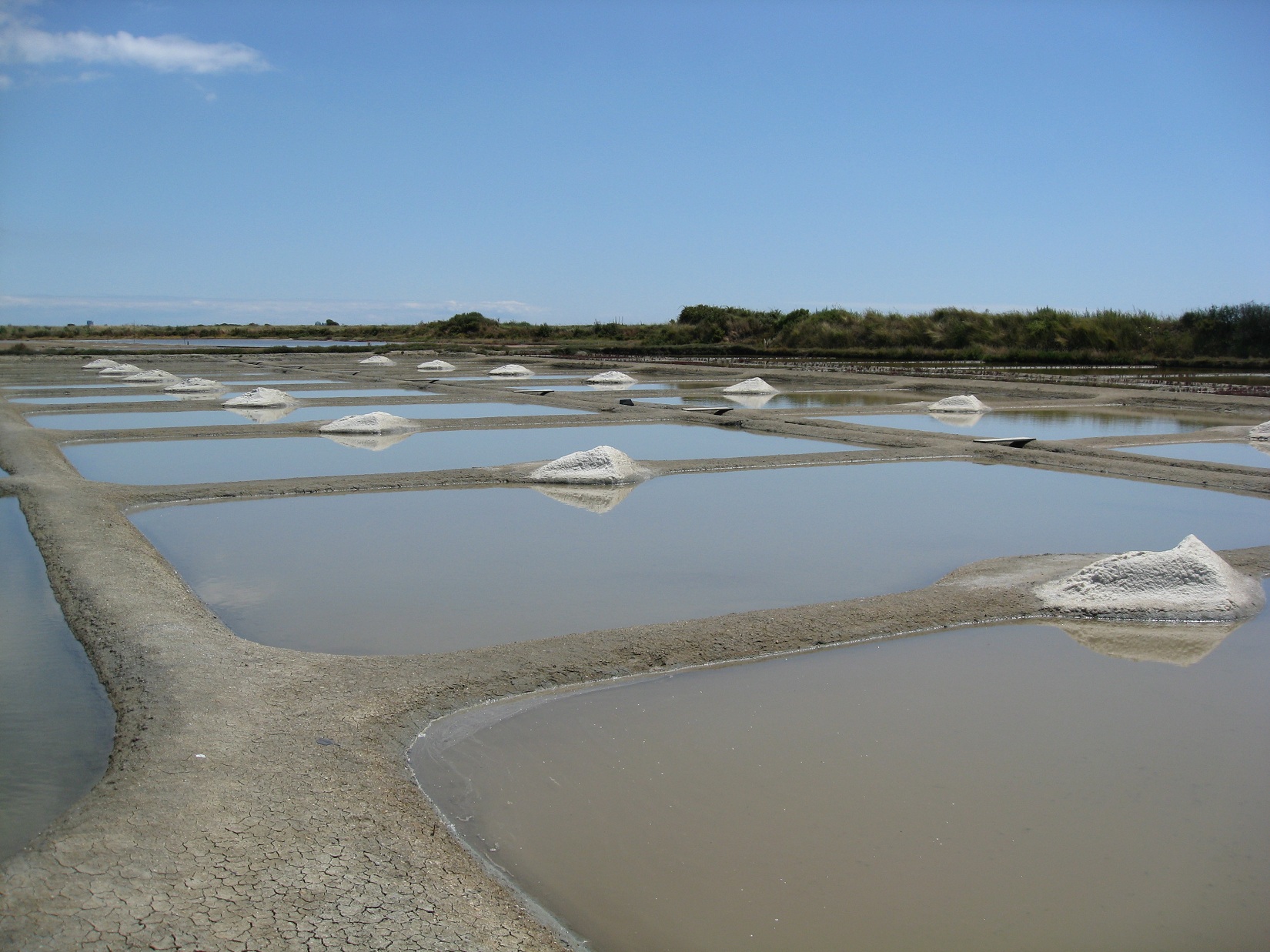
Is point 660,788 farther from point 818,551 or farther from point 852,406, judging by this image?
point 852,406

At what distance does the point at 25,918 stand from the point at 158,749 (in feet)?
2.78

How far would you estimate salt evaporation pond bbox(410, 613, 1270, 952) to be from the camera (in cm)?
229

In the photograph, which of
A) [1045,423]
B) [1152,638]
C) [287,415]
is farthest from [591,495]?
[1045,423]

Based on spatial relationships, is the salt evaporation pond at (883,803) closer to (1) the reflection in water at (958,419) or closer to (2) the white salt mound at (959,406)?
(1) the reflection in water at (958,419)

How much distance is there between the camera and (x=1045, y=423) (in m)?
13.0

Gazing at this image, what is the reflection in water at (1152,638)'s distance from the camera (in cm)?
411

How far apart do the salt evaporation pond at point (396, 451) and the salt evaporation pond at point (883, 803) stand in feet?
18.2

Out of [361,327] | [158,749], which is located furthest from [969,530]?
[361,327]

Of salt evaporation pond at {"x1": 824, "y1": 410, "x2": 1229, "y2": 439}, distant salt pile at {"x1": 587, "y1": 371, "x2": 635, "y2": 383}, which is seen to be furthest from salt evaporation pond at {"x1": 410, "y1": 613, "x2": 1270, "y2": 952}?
distant salt pile at {"x1": 587, "y1": 371, "x2": 635, "y2": 383}

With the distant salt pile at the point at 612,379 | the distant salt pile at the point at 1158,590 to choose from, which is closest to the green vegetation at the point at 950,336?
the distant salt pile at the point at 612,379

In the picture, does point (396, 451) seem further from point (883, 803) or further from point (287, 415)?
point (883, 803)

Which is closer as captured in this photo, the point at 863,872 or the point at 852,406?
the point at 863,872

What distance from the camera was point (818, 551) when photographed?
570cm

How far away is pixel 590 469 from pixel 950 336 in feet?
82.1
